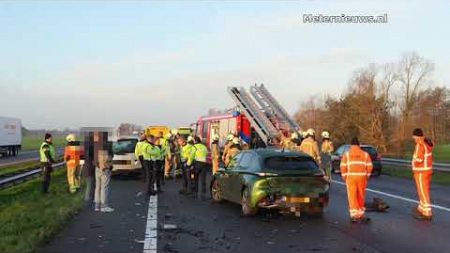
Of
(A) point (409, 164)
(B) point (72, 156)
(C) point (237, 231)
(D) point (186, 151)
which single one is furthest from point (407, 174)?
(C) point (237, 231)

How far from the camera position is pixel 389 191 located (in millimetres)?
17156

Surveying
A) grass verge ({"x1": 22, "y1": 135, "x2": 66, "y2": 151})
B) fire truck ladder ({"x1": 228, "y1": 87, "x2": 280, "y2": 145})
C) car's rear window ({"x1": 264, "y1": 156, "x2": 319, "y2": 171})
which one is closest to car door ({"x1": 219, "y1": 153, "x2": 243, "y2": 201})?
car's rear window ({"x1": 264, "y1": 156, "x2": 319, "y2": 171})

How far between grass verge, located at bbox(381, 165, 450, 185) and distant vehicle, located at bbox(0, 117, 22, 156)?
32541mm

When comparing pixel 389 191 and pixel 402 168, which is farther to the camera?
pixel 402 168

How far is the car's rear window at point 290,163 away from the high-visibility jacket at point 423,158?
76.7 inches

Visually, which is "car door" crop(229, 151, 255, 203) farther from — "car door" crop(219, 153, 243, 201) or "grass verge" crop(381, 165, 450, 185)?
"grass verge" crop(381, 165, 450, 185)

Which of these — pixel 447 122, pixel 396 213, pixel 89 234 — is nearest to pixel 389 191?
pixel 396 213

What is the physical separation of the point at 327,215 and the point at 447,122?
53.6 metres

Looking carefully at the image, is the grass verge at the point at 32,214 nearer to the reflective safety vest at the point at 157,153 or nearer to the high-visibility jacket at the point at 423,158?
the reflective safety vest at the point at 157,153

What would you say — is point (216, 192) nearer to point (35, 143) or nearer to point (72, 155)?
point (72, 155)

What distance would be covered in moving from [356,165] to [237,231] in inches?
109

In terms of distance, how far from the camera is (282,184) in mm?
11031

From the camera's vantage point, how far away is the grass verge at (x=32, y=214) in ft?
27.9

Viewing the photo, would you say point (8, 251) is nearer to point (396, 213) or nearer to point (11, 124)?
point (396, 213)
